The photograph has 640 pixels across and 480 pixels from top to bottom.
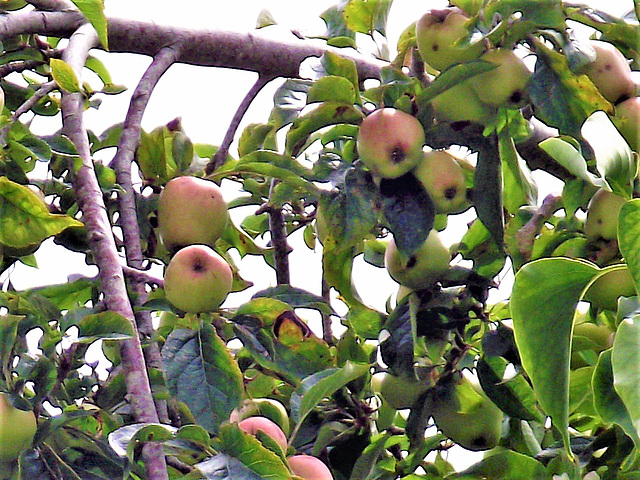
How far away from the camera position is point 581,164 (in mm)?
622

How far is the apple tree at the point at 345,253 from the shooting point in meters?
0.71

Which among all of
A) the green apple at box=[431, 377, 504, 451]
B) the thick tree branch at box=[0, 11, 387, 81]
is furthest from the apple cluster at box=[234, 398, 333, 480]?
the thick tree branch at box=[0, 11, 387, 81]

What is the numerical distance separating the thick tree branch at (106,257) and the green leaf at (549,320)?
264 millimetres

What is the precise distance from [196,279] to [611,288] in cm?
37

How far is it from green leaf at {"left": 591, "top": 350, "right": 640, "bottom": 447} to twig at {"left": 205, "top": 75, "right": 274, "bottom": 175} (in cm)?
48

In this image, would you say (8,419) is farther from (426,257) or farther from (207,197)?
(426,257)

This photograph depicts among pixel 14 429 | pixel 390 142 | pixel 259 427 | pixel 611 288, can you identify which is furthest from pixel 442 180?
pixel 14 429

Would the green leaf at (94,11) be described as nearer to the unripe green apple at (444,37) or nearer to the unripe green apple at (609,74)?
the unripe green apple at (444,37)

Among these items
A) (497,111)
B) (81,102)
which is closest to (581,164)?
(497,111)

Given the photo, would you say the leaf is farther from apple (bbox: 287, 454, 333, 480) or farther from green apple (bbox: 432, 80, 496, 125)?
green apple (bbox: 432, 80, 496, 125)

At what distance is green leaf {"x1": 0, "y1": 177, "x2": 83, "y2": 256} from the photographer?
73 cm

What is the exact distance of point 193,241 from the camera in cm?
88

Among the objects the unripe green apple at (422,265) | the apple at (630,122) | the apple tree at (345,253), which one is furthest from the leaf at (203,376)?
the apple at (630,122)

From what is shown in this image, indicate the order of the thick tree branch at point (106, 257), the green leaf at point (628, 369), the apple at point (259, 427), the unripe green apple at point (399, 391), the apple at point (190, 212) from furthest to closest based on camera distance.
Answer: the unripe green apple at point (399, 391), the apple at point (190, 212), the apple at point (259, 427), the thick tree branch at point (106, 257), the green leaf at point (628, 369)
